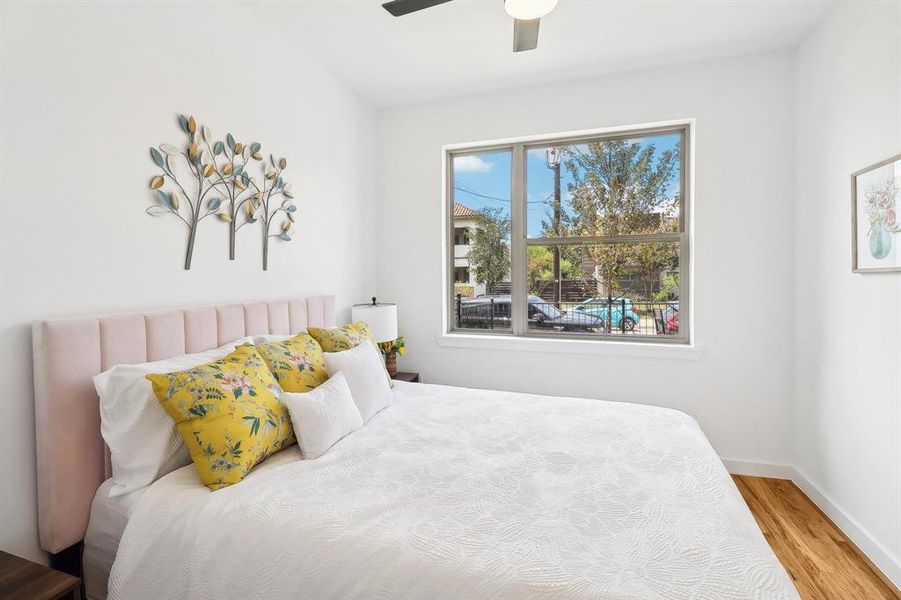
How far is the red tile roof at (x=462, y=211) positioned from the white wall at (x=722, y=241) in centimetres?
61

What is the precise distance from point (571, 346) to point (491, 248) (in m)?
0.99

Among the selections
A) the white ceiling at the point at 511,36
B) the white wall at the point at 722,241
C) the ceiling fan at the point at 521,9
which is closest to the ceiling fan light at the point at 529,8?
the ceiling fan at the point at 521,9

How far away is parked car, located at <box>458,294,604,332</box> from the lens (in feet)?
11.0

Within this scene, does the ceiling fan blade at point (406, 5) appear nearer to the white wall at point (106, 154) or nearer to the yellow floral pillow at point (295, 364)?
the white wall at point (106, 154)

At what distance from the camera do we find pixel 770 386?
9.31 feet

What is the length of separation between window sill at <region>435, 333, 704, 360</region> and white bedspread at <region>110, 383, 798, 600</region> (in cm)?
136

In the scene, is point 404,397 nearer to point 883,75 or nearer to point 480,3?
point 480,3

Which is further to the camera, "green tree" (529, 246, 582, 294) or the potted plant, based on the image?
"green tree" (529, 246, 582, 294)

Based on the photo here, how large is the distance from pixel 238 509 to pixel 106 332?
0.83m

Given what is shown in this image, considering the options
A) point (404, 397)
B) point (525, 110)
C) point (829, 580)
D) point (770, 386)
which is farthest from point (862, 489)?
point (525, 110)

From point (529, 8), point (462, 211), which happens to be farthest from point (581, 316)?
point (529, 8)

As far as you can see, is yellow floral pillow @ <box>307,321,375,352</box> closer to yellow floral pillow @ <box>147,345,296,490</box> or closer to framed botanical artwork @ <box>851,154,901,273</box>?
yellow floral pillow @ <box>147,345,296,490</box>

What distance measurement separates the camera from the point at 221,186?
85.0 inches

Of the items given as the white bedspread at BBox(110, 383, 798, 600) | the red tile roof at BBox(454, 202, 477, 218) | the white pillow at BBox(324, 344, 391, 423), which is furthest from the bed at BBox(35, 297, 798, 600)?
the red tile roof at BBox(454, 202, 477, 218)
